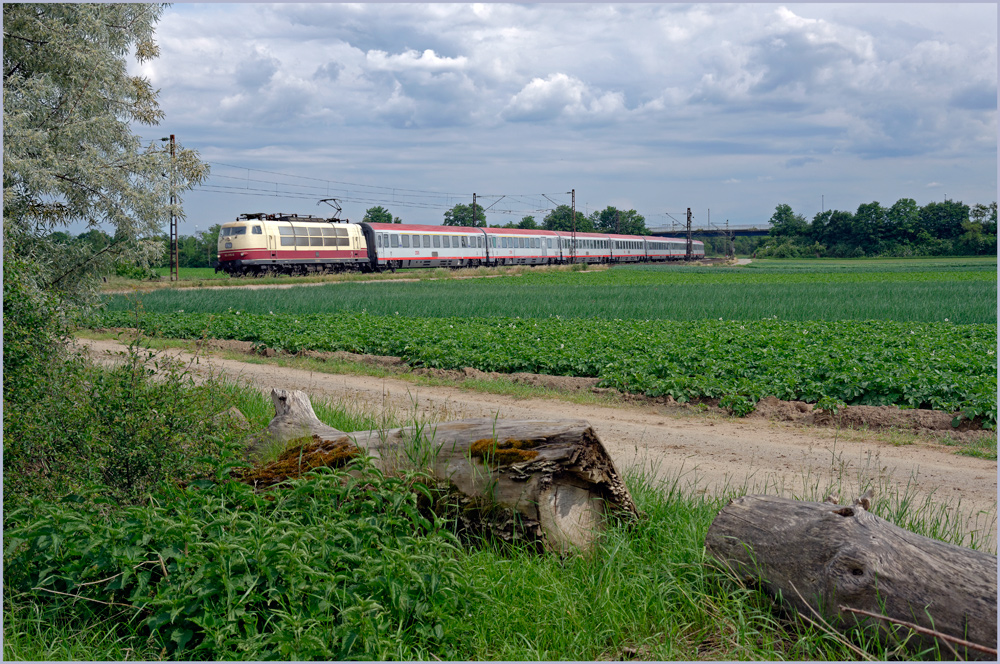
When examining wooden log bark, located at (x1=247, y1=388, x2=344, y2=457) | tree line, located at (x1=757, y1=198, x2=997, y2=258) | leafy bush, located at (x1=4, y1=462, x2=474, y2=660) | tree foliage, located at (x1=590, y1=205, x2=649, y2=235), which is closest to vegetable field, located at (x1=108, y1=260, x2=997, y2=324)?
wooden log bark, located at (x1=247, y1=388, x2=344, y2=457)

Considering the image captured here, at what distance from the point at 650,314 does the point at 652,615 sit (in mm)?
18713

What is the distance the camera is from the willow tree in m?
10.1

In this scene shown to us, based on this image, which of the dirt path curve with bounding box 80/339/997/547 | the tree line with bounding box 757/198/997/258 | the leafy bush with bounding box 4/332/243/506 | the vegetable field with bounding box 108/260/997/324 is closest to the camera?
the leafy bush with bounding box 4/332/243/506

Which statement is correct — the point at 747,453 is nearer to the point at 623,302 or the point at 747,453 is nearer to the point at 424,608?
the point at 424,608

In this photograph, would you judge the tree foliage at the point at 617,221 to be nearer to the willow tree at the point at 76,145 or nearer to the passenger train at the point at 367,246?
the passenger train at the point at 367,246

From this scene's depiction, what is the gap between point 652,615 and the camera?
12.9ft

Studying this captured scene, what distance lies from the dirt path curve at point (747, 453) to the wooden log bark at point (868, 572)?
1.73 metres

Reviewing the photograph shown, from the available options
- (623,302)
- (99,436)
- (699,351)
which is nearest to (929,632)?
(99,436)

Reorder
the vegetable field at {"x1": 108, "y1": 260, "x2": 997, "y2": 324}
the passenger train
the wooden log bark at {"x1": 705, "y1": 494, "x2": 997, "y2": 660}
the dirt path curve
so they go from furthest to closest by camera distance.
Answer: the passenger train, the vegetable field at {"x1": 108, "y1": 260, "x2": 997, "y2": 324}, the dirt path curve, the wooden log bark at {"x1": 705, "y1": 494, "x2": 997, "y2": 660}

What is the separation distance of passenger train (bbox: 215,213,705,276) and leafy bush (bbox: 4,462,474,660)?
1557 inches

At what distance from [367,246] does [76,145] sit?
38.4m

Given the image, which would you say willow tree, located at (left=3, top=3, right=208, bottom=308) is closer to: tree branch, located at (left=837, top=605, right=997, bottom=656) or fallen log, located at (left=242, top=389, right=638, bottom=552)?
fallen log, located at (left=242, top=389, right=638, bottom=552)

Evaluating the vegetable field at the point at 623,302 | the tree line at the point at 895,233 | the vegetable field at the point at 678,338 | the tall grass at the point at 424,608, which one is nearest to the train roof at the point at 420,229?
the vegetable field at the point at 623,302

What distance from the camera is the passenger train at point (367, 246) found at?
1661 inches
